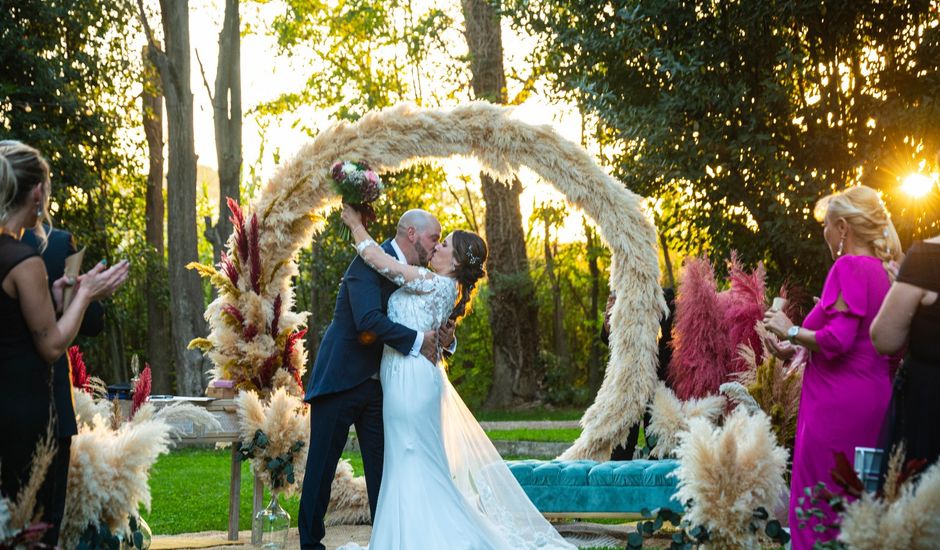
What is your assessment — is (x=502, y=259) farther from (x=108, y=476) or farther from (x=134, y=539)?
(x=108, y=476)

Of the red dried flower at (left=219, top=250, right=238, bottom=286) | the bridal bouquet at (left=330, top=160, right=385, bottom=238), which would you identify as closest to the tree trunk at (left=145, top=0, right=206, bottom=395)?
the red dried flower at (left=219, top=250, right=238, bottom=286)

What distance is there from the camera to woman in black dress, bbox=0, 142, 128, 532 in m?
3.82

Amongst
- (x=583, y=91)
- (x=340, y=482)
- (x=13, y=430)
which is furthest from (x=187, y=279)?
(x=13, y=430)

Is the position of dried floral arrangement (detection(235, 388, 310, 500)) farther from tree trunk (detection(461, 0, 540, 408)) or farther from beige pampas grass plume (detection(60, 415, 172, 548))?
tree trunk (detection(461, 0, 540, 408))

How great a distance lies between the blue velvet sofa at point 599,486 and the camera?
7.14 meters

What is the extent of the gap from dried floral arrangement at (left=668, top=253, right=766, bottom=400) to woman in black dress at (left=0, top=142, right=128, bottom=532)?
191 inches

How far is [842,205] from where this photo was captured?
4754 mm

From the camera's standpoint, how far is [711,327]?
304 inches

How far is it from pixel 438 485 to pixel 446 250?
4.54ft

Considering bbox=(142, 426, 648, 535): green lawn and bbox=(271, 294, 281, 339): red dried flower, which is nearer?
bbox=(271, 294, 281, 339): red dried flower

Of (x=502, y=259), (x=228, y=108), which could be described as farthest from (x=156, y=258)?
(x=502, y=259)

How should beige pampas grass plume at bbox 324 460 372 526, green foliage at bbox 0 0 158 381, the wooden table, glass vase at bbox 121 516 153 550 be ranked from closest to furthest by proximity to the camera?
glass vase at bbox 121 516 153 550 → the wooden table → beige pampas grass plume at bbox 324 460 372 526 → green foliage at bbox 0 0 158 381

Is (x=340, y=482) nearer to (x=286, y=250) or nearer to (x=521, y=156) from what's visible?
(x=286, y=250)

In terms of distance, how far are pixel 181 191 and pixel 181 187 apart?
71 millimetres
